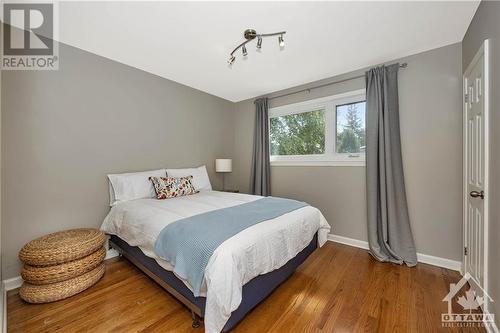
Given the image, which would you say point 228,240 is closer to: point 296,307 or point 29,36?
point 296,307

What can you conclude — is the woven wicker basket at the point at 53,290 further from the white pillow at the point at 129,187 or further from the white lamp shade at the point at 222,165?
the white lamp shade at the point at 222,165

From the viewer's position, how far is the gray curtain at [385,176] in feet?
7.95

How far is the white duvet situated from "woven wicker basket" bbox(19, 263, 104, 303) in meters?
0.48

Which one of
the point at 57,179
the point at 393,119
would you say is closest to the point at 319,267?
the point at 393,119

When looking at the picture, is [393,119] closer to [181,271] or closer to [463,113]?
[463,113]

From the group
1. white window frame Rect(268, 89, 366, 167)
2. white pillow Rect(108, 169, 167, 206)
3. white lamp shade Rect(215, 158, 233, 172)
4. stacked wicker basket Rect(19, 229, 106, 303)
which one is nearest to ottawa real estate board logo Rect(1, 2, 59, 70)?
white pillow Rect(108, 169, 167, 206)

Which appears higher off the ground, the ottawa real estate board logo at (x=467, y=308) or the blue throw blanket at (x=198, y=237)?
the blue throw blanket at (x=198, y=237)

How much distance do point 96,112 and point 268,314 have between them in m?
2.83

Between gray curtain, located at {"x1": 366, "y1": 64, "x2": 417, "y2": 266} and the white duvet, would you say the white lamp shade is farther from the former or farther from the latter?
gray curtain, located at {"x1": 366, "y1": 64, "x2": 417, "y2": 266}

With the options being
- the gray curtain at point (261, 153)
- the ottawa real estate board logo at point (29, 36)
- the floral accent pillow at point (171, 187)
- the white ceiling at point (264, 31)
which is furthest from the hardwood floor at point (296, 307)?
the white ceiling at point (264, 31)

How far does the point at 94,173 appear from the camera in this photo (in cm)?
246

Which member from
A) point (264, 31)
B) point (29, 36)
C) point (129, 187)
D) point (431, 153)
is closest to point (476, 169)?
point (431, 153)

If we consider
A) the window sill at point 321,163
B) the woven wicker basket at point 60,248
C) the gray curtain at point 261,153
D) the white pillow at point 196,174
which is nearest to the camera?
the woven wicker basket at point 60,248

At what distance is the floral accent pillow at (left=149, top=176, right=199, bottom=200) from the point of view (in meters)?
2.65
